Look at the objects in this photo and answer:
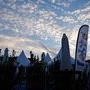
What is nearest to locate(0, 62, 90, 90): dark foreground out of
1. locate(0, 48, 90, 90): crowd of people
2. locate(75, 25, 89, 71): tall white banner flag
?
locate(0, 48, 90, 90): crowd of people

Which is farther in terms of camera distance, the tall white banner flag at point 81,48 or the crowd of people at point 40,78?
the crowd of people at point 40,78

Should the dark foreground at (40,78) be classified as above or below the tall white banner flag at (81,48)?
below

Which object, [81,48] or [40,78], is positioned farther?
[40,78]

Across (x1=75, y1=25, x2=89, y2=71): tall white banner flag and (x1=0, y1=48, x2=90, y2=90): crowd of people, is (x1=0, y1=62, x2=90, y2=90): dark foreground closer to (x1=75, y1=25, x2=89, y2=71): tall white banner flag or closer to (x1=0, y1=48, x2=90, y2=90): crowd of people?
(x1=0, y1=48, x2=90, y2=90): crowd of people

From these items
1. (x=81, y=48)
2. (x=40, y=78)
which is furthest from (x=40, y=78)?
(x=81, y=48)

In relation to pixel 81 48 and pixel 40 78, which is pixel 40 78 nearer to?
pixel 40 78

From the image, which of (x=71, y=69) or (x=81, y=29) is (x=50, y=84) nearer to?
(x=71, y=69)

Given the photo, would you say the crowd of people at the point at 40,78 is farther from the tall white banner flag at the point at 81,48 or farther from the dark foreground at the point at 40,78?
the tall white banner flag at the point at 81,48

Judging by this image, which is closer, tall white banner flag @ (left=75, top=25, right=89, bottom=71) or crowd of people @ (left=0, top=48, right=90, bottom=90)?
tall white banner flag @ (left=75, top=25, right=89, bottom=71)

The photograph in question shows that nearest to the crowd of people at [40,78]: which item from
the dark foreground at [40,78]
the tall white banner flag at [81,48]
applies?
the dark foreground at [40,78]

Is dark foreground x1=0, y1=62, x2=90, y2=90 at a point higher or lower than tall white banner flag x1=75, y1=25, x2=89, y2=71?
lower

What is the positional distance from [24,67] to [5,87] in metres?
5.77

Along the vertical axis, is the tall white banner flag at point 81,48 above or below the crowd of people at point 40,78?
above

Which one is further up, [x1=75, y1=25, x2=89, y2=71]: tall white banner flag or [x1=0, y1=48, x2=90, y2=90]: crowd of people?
[x1=75, y1=25, x2=89, y2=71]: tall white banner flag
